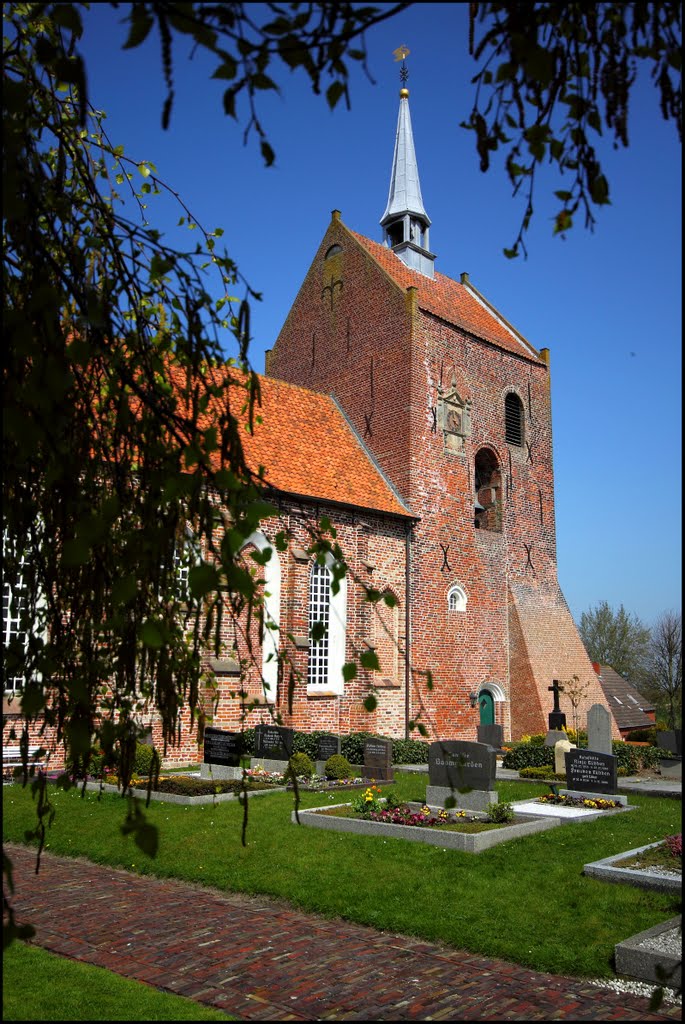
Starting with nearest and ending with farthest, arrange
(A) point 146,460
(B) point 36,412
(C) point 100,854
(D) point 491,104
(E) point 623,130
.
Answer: (E) point 623,130, (D) point 491,104, (B) point 36,412, (A) point 146,460, (C) point 100,854

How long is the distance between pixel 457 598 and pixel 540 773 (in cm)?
722

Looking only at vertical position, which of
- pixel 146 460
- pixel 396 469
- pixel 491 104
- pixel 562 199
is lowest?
pixel 146 460

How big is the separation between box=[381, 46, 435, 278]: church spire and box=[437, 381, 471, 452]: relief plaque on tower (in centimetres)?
619

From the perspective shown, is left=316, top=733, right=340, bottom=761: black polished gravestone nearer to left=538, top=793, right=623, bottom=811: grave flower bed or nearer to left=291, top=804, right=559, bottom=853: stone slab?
left=538, top=793, right=623, bottom=811: grave flower bed

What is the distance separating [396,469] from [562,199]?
20754 millimetres

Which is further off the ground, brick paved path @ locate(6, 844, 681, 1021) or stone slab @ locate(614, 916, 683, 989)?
stone slab @ locate(614, 916, 683, 989)

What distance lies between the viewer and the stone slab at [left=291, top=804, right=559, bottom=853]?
33.3 feet

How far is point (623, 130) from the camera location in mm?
2252

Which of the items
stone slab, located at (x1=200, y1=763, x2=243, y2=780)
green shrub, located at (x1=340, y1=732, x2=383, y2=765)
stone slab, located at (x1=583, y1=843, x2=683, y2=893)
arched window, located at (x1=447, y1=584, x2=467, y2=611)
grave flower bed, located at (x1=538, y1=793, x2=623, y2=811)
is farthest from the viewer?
arched window, located at (x1=447, y1=584, x2=467, y2=611)

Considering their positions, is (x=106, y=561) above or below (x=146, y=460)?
below

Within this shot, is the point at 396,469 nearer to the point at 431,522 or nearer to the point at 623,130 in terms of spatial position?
the point at 431,522

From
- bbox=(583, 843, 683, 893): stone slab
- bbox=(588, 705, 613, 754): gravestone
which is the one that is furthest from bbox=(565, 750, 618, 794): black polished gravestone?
bbox=(583, 843, 683, 893): stone slab

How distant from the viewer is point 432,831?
10461 millimetres

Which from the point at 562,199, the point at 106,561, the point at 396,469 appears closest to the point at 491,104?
the point at 562,199
